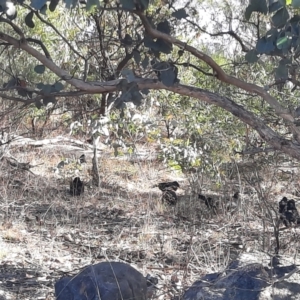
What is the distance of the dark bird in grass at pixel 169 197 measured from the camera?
640 cm

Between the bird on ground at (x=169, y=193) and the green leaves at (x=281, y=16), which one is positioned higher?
the bird on ground at (x=169, y=193)

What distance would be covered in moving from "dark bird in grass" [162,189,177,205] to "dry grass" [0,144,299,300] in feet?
0.28

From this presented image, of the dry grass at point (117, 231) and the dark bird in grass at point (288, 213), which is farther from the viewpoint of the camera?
the dark bird in grass at point (288, 213)

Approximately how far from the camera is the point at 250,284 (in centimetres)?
290

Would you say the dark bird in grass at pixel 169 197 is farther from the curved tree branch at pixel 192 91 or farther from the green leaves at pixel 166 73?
the green leaves at pixel 166 73

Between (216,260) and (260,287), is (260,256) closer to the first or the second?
(260,287)

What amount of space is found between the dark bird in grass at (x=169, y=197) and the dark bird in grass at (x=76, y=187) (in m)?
0.96

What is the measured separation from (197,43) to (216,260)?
10.8 ft

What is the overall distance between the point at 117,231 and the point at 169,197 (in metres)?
1.23

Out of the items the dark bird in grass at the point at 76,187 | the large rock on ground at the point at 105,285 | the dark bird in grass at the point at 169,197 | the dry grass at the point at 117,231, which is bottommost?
the large rock on ground at the point at 105,285

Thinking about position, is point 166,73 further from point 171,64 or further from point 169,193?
point 169,193

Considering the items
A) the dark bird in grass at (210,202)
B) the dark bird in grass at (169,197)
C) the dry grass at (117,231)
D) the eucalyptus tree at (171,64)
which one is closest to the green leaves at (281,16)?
the eucalyptus tree at (171,64)

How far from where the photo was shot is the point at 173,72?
2730 millimetres

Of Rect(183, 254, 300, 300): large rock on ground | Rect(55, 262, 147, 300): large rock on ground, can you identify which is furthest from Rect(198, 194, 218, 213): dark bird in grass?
Rect(183, 254, 300, 300): large rock on ground
